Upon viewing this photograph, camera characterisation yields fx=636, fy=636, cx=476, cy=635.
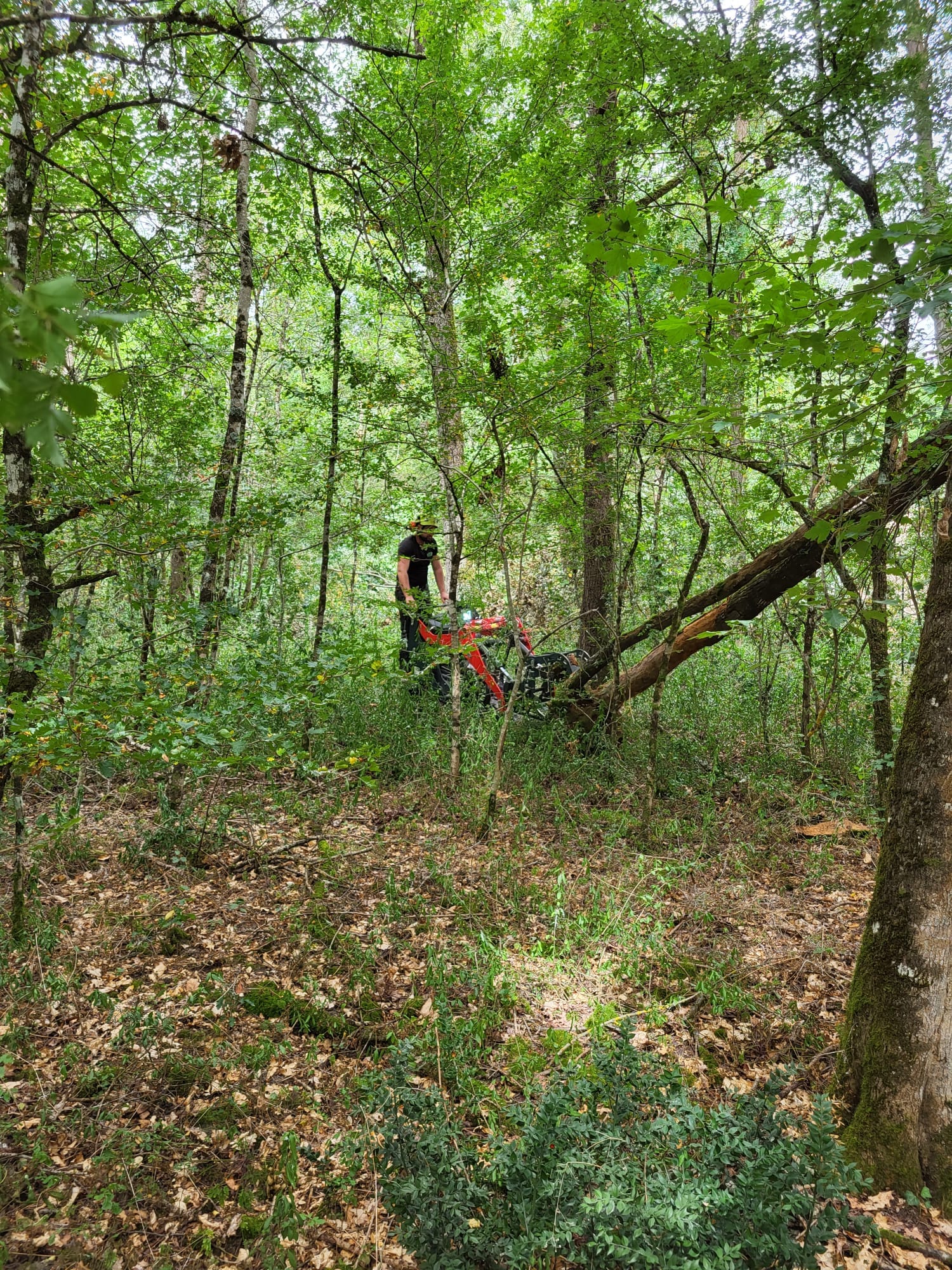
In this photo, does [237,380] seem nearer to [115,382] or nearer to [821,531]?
[821,531]

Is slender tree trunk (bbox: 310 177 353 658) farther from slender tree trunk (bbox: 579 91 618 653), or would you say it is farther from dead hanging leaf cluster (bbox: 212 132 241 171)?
slender tree trunk (bbox: 579 91 618 653)

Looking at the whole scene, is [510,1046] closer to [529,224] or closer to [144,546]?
[144,546]

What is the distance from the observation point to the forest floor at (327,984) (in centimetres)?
238

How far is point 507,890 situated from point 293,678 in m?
2.05

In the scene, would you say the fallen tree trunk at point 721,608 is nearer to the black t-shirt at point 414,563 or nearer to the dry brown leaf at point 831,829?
the dry brown leaf at point 831,829

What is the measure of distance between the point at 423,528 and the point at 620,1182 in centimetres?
515

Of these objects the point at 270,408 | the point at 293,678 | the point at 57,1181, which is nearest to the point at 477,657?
the point at 293,678

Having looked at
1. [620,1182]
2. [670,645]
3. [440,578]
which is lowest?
[620,1182]

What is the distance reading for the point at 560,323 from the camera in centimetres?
568

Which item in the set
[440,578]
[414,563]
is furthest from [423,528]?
[440,578]

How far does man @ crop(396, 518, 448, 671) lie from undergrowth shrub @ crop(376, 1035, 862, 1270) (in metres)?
3.32

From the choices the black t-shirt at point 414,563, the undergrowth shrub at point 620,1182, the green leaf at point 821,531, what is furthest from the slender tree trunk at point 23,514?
the green leaf at point 821,531

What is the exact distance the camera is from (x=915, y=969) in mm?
2379

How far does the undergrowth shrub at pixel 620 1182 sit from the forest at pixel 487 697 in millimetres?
19
